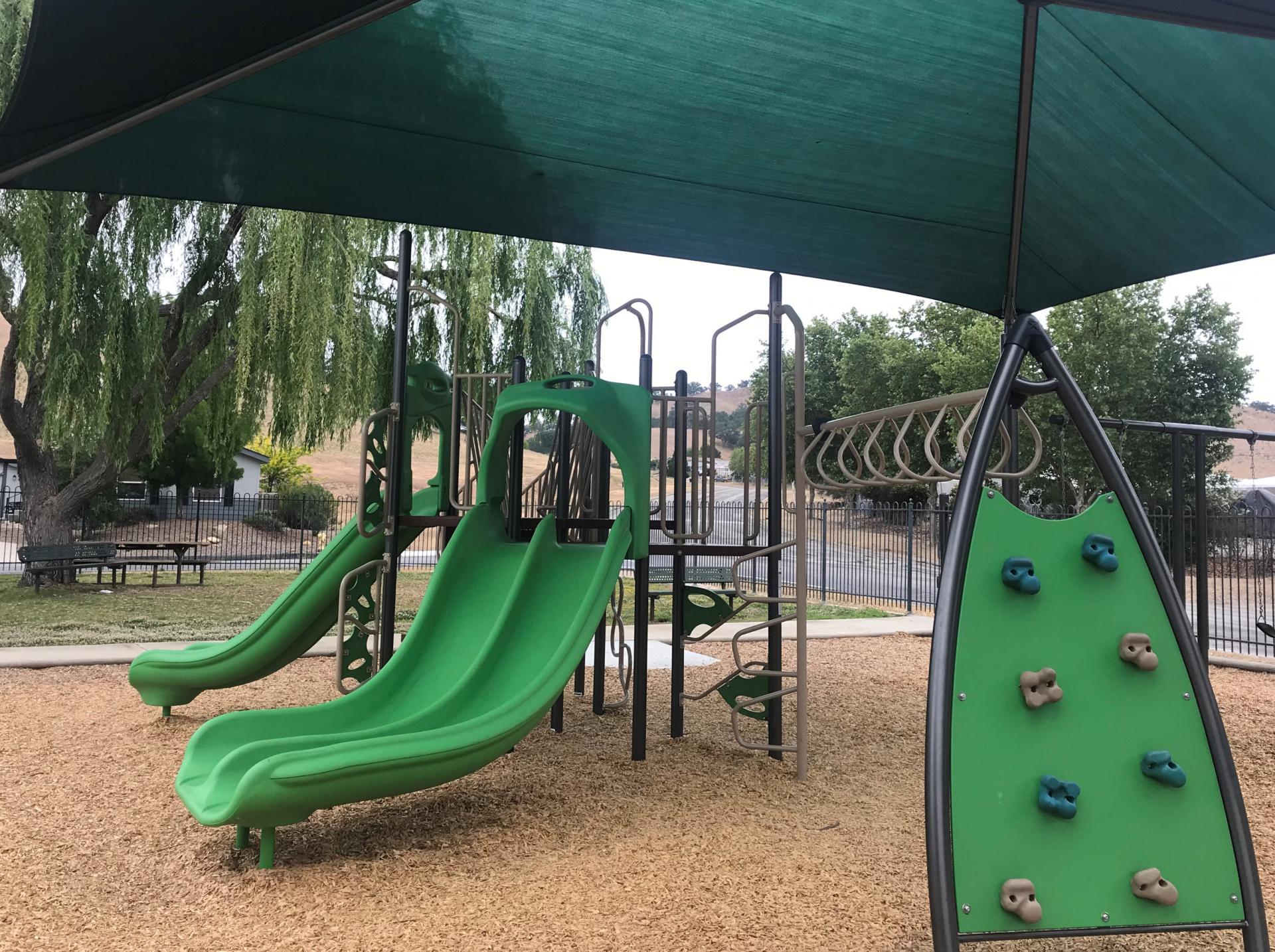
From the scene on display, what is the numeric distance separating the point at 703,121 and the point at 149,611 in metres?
10.4

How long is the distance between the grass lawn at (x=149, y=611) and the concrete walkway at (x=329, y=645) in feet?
2.39

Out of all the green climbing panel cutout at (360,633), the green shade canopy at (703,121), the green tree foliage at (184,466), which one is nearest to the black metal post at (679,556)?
the green shade canopy at (703,121)

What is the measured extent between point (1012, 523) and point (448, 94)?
10.0 feet

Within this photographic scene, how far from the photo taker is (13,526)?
86.8ft

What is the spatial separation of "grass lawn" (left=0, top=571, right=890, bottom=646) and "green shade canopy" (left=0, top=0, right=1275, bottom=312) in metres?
6.59

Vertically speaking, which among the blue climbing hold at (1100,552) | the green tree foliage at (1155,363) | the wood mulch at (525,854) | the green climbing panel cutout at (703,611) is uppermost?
the green tree foliage at (1155,363)

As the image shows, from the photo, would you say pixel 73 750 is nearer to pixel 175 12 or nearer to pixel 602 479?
pixel 602 479

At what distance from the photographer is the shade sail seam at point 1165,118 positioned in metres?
3.27

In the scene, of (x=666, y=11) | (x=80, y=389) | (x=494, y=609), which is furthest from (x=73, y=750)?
(x=80, y=389)

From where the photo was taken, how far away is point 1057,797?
2.01m

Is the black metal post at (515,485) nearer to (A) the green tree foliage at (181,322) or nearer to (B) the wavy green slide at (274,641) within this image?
(B) the wavy green slide at (274,641)

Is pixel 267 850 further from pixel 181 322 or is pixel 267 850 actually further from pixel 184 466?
pixel 184 466

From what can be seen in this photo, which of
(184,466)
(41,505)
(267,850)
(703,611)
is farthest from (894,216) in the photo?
(184,466)

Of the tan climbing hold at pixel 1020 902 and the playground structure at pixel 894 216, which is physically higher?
the playground structure at pixel 894 216
